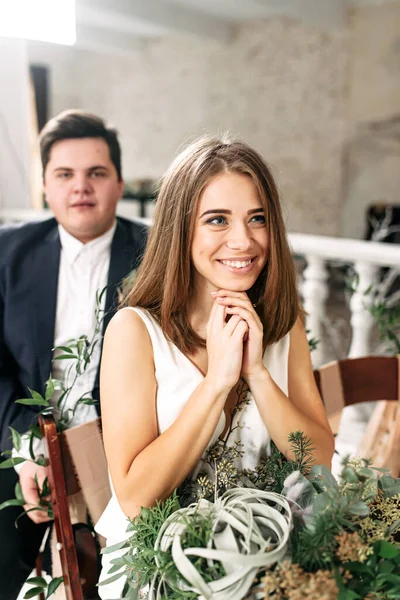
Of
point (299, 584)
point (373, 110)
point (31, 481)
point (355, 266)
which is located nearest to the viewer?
point (299, 584)

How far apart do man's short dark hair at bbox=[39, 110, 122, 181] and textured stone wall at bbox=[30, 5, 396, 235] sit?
5531 mm

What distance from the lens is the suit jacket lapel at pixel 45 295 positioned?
1.50 meters

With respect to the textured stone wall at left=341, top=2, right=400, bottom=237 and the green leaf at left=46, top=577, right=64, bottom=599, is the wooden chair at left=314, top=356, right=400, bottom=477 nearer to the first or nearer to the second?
the green leaf at left=46, top=577, right=64, bottom=599

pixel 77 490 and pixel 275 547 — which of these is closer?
pixel 275 547

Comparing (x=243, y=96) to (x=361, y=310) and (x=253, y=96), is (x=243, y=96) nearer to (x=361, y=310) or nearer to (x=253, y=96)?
(x=253, y=96)

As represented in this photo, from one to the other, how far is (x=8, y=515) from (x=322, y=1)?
613 cm

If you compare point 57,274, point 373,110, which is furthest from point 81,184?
point 373,110

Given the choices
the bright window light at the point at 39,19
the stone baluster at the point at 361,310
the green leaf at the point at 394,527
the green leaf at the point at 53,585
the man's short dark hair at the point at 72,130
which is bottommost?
the green leaf at the point at 53,585

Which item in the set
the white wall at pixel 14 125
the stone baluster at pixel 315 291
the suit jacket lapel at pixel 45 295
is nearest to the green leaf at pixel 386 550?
the suit jacket lapel at pixel 45 295

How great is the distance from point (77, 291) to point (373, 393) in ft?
2.72

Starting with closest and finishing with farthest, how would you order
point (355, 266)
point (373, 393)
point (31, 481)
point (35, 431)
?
point (35, 431)
point (31, 481)
point (373, 393)
point (355, 266)

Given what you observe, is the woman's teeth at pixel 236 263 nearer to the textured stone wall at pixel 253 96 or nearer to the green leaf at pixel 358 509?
the green leaf at pixel 358 509

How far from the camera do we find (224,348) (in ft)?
3.42

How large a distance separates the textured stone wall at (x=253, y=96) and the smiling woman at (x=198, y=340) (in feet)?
19.5
